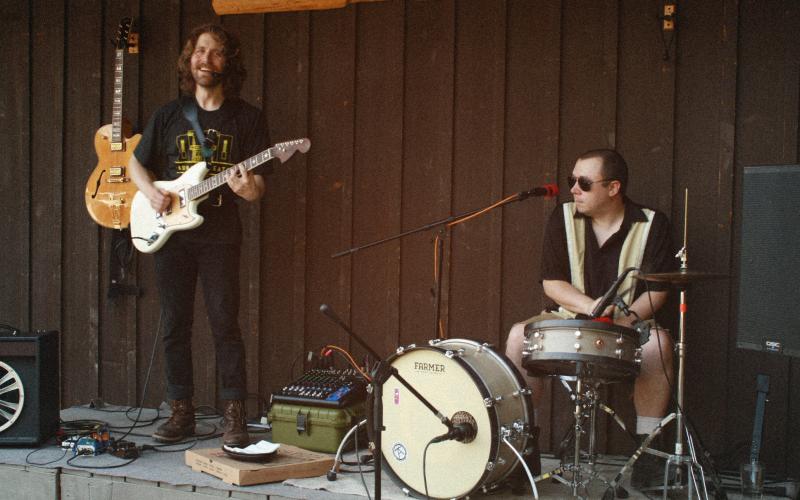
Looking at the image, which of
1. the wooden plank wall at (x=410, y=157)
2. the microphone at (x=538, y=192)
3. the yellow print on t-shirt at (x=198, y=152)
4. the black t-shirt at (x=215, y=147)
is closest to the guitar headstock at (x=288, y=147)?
the black t-shirt at (x=215, y=147)

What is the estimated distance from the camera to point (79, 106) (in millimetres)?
5570

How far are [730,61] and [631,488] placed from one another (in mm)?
2226

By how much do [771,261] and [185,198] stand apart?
9.27 ft

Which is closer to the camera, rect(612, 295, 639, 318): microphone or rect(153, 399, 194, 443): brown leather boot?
rect(612, 295, 639, 318): microphone

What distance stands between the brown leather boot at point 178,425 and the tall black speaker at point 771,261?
2.86m

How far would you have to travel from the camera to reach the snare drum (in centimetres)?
325

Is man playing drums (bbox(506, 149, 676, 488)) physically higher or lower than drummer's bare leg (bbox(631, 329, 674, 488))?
higher

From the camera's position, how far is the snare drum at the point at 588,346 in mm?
3254

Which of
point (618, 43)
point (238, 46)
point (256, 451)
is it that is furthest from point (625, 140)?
point (256, 451)

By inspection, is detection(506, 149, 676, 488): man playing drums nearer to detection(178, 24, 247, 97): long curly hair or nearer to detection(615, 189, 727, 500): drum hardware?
detection(615, 189, 727, 500): drum hardware

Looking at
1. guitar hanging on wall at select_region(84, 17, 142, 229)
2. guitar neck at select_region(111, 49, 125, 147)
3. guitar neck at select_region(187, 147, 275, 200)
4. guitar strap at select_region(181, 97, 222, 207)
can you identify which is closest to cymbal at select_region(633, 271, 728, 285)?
guitar neck at select_region(187, 147, 275, 200)

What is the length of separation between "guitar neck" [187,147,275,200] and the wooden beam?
1.25 metres

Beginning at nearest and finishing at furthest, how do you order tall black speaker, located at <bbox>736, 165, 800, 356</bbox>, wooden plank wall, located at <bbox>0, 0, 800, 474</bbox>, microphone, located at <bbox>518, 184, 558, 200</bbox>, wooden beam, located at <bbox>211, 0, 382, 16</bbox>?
tall black speaker, located at <bbox>736, 165, 800, 356</bbox>, microphone, located at <bbox>518, 184, 558, 200</bbox>, wooden plank wall, located at <bbox>0, 0, 800, 474</bbox>, wooden beam, located at <bbox>211, 0, 382, 16</bbox>

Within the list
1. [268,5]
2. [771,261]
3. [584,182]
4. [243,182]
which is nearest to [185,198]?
[243,182]
